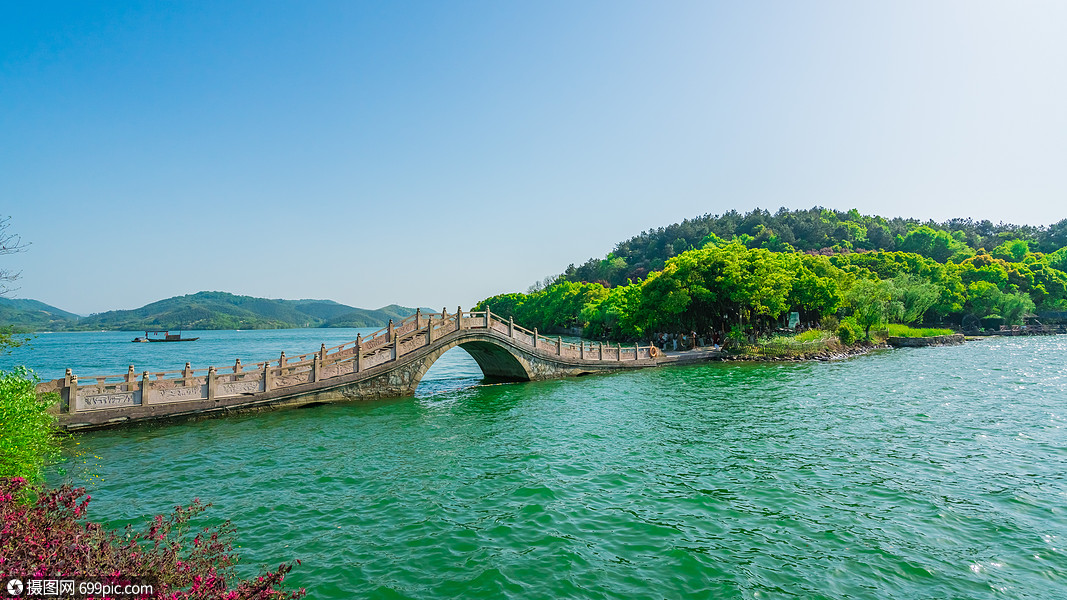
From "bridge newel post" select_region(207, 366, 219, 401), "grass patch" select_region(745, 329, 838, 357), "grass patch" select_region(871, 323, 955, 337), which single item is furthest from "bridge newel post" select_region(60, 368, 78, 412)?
"grass patch" select_region(871, 323, 955, 337)

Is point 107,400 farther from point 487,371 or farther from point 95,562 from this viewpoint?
point 487,371

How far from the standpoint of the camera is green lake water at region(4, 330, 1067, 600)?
807cm

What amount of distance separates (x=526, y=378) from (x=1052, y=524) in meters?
23.6

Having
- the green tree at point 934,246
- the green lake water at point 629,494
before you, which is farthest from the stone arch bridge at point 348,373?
the green tree at point 934,246

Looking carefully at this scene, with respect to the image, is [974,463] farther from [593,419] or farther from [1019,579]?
[593,419]

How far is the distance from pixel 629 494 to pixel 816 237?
390ft

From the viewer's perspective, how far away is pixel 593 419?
19.9 meters

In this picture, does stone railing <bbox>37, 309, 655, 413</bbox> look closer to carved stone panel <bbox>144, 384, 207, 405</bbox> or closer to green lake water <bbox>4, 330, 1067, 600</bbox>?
carved stone panel <bbox>144, 384, 207, 405</bbox>

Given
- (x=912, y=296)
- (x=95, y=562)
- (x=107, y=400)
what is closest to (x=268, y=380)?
(x=107, y=400)

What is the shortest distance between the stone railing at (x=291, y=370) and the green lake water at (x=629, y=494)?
1292mm

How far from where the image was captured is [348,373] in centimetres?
2298

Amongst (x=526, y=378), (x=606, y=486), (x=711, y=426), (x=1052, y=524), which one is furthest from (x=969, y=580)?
(x=526, y=378)

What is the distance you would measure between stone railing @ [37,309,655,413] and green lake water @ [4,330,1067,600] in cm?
129

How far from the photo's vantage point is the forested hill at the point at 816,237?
106062 millimetres
